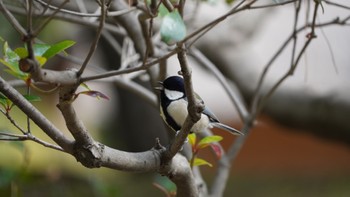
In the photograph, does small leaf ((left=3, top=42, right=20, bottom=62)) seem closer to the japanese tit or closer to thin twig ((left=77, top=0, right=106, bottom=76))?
thin twig ((left=77, top=0, right=106, bottom=76))

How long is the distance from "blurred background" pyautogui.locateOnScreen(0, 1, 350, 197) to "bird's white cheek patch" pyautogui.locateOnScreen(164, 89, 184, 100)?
24.7 inches

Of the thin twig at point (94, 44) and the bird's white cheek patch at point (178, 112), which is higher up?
the thin twig at point (94, 44)

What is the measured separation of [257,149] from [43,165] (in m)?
1.30

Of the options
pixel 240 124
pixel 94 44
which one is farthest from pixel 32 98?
pixel 240 124

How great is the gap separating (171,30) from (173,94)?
1.36 ft

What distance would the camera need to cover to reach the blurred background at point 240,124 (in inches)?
84.2

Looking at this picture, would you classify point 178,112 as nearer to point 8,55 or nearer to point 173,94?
point 173,94

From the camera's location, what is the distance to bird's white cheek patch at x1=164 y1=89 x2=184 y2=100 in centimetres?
109

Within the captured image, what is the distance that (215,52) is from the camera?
2.40 meters

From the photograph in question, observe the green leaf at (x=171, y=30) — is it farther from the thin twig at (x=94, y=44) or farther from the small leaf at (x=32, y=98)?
the small leaf at (x=32, y=98)

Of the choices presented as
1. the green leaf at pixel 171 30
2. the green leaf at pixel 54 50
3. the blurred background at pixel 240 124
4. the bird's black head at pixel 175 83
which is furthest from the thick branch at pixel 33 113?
the blurred background at pixel 240 124

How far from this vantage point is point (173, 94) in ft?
3.59

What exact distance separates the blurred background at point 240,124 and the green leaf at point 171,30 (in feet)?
3.37

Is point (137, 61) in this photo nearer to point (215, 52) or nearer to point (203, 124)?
point (203, 124)
